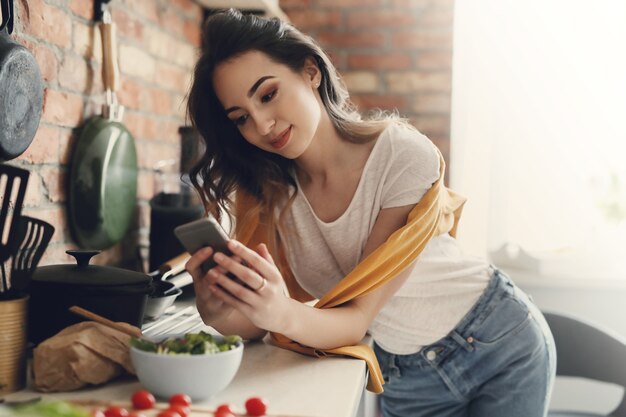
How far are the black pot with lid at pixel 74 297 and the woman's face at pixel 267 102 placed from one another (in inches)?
13.5

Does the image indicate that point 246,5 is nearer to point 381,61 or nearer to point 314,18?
point 314,18

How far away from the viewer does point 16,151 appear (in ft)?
3.84

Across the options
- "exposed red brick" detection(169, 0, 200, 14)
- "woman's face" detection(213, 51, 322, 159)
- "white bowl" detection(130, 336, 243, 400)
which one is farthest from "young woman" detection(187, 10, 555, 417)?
"exposed red brick" detection(169, 0, 200, 14)

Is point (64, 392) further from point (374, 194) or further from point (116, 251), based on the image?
point (116, 251)

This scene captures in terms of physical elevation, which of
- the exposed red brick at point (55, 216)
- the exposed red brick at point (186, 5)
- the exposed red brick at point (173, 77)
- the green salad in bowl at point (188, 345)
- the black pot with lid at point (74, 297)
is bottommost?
the green salad in bowl at point (188, 345)

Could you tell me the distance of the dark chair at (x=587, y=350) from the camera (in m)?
1.70

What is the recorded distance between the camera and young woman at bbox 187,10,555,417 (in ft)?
3.88

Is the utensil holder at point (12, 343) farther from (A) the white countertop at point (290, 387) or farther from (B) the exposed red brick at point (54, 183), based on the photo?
(B) the exposed red brick at point (54, 183)

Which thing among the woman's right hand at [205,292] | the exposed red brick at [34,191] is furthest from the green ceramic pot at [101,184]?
the woman's right hand at [205,292]

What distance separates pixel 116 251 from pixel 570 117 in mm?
1745

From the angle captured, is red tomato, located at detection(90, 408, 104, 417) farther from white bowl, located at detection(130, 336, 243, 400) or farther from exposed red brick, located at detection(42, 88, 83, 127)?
exposed red brick, located at detection(42, 88, 83, 127)

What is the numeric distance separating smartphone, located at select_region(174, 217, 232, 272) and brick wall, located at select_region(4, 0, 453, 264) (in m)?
Answer: 0.46

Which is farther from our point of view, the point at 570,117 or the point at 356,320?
the point at 570,117

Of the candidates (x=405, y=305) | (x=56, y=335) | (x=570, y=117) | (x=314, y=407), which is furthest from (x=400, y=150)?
(x=570, y=117)
